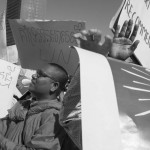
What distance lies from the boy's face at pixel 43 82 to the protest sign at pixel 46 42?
0.20 metres

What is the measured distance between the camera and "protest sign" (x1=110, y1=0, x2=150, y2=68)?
1992 mm

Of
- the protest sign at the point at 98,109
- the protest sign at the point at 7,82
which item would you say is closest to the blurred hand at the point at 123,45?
the protest sign at the point at 98,109

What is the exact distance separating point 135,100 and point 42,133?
0.64 metres

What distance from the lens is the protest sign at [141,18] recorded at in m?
1.99

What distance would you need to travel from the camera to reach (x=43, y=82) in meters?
2.08

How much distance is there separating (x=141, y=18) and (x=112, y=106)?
1.06 m

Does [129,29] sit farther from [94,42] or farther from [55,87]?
[55,87]

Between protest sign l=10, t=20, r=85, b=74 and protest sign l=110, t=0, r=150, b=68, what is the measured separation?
291mm

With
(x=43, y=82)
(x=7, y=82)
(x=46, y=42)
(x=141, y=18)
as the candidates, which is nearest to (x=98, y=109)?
(x=43, y=82)

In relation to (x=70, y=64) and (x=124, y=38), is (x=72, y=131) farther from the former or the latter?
(x=70, y=64)

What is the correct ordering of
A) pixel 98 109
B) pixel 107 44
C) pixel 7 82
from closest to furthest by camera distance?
pixel 98 109, pixel 107 44, pixel 7 82

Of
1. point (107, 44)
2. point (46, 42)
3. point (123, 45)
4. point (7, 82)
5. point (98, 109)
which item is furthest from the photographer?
point (7, 82)

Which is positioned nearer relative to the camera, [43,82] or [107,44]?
[107,44]

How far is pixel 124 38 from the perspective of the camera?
1.87 m
